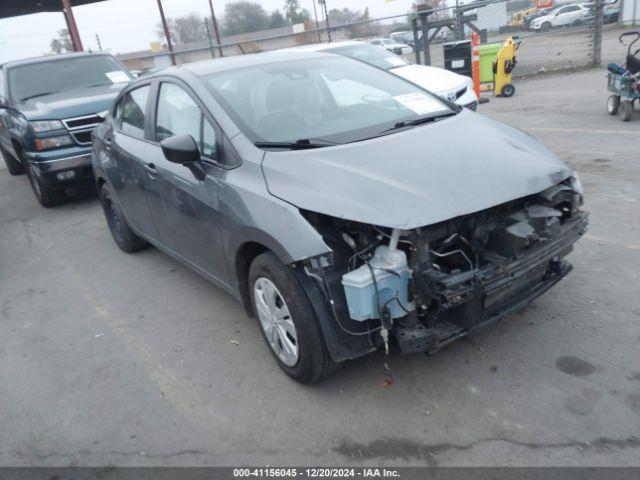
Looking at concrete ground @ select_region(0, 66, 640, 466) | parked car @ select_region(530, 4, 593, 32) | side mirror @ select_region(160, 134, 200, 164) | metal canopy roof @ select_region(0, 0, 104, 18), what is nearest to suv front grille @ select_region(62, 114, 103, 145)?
concrete ground @ select_region(0, 66, 640, 466)

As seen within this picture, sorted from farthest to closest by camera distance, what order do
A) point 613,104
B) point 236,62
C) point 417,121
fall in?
point 613,104 < point 236,62 < point 417,121

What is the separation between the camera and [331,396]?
3164 millimetres

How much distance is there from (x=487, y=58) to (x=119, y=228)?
450 inches

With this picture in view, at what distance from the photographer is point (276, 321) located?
3.20 metres

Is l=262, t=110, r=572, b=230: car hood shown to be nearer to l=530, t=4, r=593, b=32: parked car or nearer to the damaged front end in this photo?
the damaged front end

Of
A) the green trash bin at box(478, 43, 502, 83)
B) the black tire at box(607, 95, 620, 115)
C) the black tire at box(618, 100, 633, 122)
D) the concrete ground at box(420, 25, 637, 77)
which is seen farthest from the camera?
the concrete ground at box(420, 25, 637, 77)

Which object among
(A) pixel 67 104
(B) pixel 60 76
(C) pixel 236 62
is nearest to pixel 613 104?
(C) pixel 236 62

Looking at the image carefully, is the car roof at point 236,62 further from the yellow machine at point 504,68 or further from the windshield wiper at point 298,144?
the yellow machine at point 504,68

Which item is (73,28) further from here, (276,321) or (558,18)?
(558,18)

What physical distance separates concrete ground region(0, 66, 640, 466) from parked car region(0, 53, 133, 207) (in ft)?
9.05

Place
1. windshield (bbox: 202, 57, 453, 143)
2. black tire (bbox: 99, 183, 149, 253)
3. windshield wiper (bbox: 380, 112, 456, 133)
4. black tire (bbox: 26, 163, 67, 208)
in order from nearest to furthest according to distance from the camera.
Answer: windshield (bbox: 202, 57, 453, 143), windshield wiper (bbox: 380, 112, 456, 133), black tire (bbox: 99, 183, 149, 253), black tire (bbox: 26, 163, 67, 208)

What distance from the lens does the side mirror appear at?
10.9ft

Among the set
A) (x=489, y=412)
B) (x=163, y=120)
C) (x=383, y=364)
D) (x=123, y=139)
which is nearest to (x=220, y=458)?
(x=383, y=364)

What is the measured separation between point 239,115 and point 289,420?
6.12 ft
